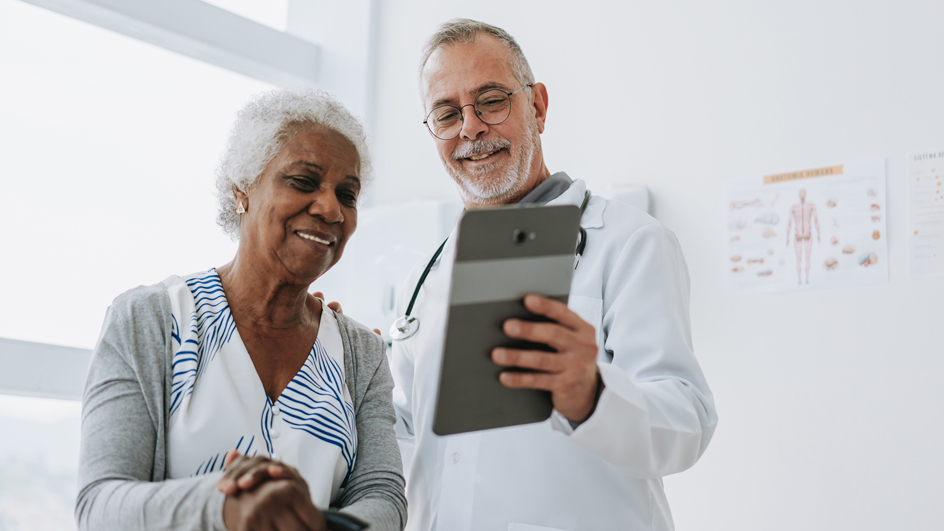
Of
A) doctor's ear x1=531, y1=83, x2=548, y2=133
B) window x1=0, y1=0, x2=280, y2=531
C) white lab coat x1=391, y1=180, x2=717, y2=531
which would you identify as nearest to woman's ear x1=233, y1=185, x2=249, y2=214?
white lab coat x1=391, y1=180, x2=717, y2=531

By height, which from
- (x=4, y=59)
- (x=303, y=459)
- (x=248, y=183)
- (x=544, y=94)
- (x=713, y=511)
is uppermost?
(x=4, y=59)

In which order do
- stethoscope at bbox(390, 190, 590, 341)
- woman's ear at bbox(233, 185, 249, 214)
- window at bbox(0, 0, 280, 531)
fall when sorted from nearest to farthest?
woman's ear at bbox(233, 185, 249, 214)
stethoscope at bbox(390, 190, 590, 341)
window at bbox(0, 0, 280, 531)

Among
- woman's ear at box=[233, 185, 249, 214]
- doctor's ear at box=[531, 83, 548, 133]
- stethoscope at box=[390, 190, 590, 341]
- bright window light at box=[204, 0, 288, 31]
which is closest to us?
woman's ear at box=[233, 185, 249, 214]

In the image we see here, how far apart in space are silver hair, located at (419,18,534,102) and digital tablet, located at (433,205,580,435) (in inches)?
35.9

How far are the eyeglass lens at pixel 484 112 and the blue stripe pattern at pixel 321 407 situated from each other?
642 millimetres

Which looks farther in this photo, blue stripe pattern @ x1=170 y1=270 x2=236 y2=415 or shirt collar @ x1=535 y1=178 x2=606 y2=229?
shirt collar @ x1=535 y1=178 x2=606 y2=229

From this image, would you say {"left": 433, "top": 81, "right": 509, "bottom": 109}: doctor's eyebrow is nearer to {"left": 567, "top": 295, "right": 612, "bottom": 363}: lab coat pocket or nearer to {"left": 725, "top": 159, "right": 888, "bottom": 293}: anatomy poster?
{"left": 567, "top": 295, "right": 612, "bottom": 363}: lab coat pocket

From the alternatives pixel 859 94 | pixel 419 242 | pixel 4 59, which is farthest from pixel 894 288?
pixel 4 59

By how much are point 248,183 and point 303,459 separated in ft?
1.42

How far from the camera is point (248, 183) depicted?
1.19 m

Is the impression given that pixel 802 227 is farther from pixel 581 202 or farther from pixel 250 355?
pixel 250 355

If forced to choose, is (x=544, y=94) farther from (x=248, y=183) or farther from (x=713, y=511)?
(x=713, y=511)

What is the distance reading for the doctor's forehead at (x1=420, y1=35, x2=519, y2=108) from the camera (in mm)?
1592

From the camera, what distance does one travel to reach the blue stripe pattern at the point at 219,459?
0.99 metres
